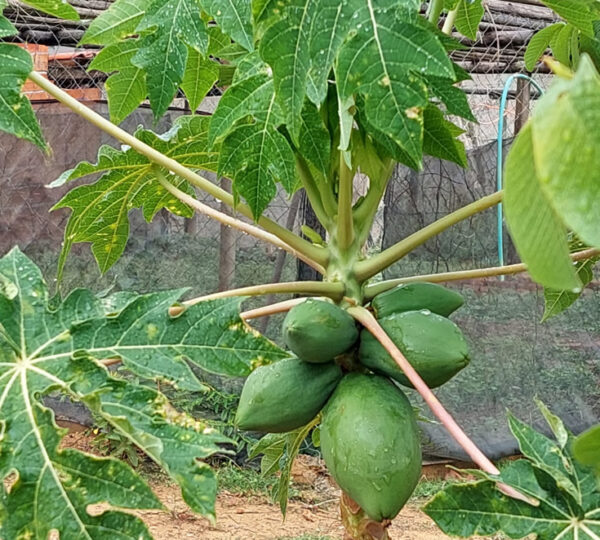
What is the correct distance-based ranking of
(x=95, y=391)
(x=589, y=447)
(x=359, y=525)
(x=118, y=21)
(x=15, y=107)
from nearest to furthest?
(x=589, y=447), (x=95, y=391), (x=15, y=107), (x=359, y=525), (x=118, y=21)

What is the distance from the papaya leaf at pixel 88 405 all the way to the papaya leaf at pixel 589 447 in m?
0.22

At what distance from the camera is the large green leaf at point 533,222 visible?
24cm

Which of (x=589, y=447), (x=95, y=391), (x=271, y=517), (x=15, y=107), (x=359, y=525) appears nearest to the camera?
(x=589, y=447)

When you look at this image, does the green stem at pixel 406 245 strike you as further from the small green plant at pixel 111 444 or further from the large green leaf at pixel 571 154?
the small green plant at pixel 111 444

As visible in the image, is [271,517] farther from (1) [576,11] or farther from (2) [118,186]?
(1) [576,11]

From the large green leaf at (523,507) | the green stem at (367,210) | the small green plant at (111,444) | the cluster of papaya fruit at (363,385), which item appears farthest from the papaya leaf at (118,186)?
the small green plant at (111,444)

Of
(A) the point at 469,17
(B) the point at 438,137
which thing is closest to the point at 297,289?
(B) the point at 438,137

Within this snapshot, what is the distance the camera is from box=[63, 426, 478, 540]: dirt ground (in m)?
2.47

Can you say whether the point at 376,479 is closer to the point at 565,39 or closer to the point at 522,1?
the point at 565,39

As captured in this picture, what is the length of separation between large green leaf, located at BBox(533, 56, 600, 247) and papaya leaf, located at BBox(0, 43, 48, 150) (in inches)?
19.8

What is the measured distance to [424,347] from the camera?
0.69 metres

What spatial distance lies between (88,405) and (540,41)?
32.7 inches

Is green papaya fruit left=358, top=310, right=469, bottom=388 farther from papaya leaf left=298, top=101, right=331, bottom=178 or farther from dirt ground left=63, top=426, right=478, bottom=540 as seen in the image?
dirt ground left=63, top=426, right=478, bottom=540

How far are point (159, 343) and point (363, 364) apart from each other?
243 mm
